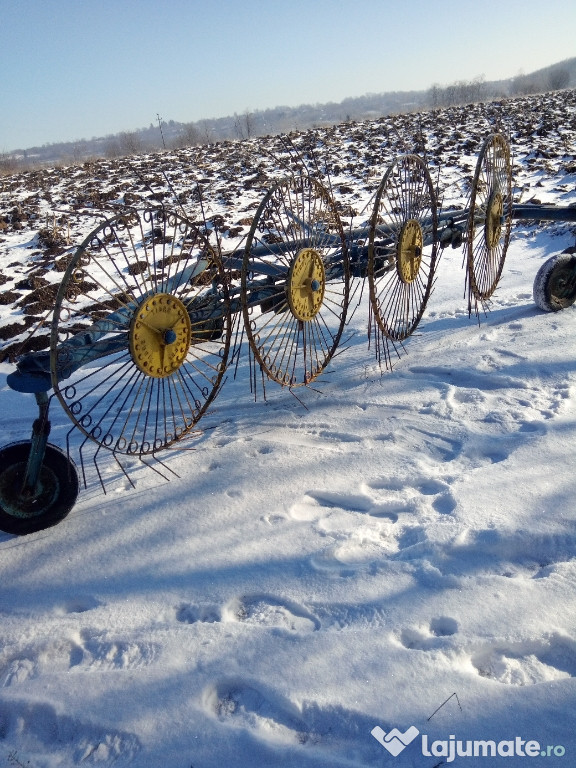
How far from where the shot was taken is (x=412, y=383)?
4383mm

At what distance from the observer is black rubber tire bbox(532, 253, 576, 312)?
213 inches

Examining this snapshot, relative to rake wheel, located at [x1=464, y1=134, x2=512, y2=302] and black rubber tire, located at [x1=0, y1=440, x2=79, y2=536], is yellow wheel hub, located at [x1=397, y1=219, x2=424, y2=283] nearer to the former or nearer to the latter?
rake wheel, located at [x1=464, y1=134, x2=512, y2=302]

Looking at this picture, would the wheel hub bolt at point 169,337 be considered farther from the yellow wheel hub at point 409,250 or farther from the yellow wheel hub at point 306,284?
the yellow wheel hub at point 409,250

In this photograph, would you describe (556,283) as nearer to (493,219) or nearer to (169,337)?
(493,219)

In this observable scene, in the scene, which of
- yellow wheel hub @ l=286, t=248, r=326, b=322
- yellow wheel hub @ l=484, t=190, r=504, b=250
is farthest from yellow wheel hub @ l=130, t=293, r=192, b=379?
yellow wheel hub @ l=484, t=190, r=504, b=250

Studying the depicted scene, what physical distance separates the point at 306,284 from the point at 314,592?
1.94 m

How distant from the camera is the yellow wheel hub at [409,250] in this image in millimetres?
4371

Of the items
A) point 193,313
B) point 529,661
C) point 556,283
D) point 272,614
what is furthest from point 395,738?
point 556,283

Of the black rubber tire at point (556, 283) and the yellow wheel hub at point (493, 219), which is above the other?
the yellow wheel hub at point (493, 219)

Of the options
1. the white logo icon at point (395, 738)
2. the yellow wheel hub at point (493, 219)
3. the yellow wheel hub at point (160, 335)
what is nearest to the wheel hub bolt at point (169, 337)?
the yellow wheel hub at point (160, 335)

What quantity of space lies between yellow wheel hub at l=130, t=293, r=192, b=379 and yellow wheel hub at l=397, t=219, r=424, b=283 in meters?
2.02

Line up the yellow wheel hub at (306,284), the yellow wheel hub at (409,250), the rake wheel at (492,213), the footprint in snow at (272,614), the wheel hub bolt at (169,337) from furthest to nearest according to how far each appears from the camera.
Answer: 1. the rake wheel at (492,213)
2. the yellow wheel hub at (409,250)
3. the yellow wheel hub at (306,284)
4. the wheel hub bolt at (169,337)
5. the footprint in snow at (272,614)

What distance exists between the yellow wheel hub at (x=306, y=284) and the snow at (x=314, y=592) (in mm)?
739

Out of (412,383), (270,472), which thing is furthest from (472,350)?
(270,472)
